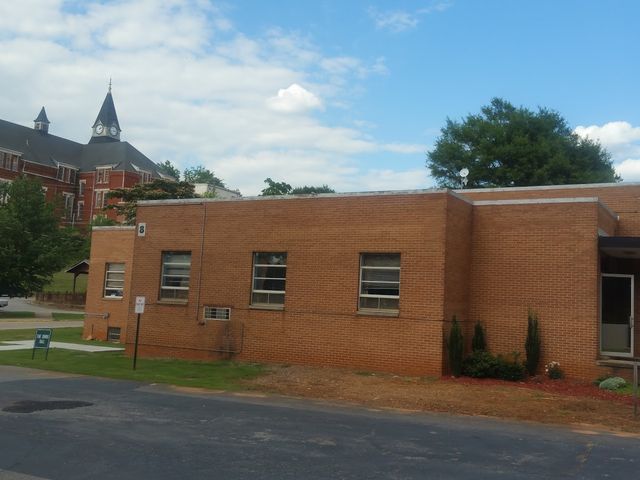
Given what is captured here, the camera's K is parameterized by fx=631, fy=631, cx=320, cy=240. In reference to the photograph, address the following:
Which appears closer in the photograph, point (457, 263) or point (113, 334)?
point (457, 263)

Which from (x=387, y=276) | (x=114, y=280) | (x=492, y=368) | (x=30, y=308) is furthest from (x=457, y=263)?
(x=30, y=308)

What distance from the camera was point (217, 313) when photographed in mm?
19906

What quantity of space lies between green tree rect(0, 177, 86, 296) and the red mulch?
37284 mm

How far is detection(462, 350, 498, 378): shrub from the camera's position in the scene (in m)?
16.5

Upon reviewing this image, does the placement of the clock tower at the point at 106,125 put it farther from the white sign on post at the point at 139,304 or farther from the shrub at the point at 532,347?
the shrub at the point at 532,347

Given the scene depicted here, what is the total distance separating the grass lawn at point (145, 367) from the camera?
1584cm

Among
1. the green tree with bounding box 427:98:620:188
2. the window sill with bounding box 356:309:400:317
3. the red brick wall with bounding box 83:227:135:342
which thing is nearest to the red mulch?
the window sill with bounding box 356:309:400:317

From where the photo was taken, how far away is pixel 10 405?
11664 mm

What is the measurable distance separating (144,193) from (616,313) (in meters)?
42.8

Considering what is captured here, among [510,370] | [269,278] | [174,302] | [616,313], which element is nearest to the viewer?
[510,370]

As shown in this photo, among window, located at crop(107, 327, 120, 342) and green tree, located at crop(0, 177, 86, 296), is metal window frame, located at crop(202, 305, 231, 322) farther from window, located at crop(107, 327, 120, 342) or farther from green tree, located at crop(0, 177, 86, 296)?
green tree, located at crop(0, 177, 86, 296)

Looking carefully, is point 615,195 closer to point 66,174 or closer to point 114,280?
point 114,280

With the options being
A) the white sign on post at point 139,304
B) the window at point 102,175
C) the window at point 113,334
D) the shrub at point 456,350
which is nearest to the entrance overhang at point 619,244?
the shrub at point 456,350

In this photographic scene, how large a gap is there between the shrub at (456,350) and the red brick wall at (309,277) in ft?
1.38
